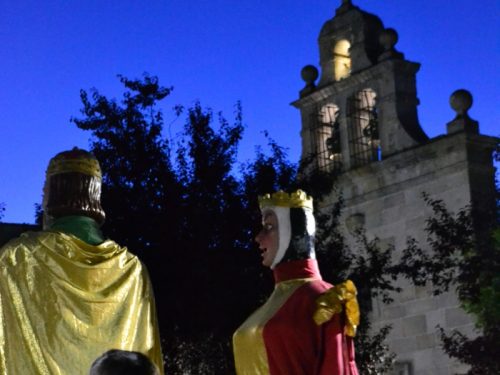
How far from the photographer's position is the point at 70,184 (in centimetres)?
706

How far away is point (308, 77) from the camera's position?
80.4ft

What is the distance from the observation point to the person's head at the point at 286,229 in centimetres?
737

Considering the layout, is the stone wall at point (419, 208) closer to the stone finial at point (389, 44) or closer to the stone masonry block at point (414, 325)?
the stone masonry block at point (414, 325)

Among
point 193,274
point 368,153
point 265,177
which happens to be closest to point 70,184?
point 193,274

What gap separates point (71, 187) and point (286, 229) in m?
1.42

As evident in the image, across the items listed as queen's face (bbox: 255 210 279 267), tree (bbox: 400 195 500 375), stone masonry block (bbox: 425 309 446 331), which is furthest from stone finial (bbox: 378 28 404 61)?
queen's face (bbox: 255 210 279 267)

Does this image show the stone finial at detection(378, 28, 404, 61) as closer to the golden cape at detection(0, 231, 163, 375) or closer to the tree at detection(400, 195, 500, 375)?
the tree at detection(400, 195, 500, 375)

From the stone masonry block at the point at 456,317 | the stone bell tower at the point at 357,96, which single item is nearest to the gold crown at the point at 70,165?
the stone masonry block at the point at 456,317

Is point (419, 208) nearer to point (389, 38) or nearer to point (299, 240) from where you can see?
point (389, 38)

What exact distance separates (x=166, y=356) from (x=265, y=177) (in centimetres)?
350

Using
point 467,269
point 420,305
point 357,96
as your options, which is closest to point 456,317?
point 420,305

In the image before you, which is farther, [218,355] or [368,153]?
[368,153]

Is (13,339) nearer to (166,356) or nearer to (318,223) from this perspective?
(166,356)

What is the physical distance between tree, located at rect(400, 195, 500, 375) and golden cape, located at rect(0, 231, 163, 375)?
37.1ft
